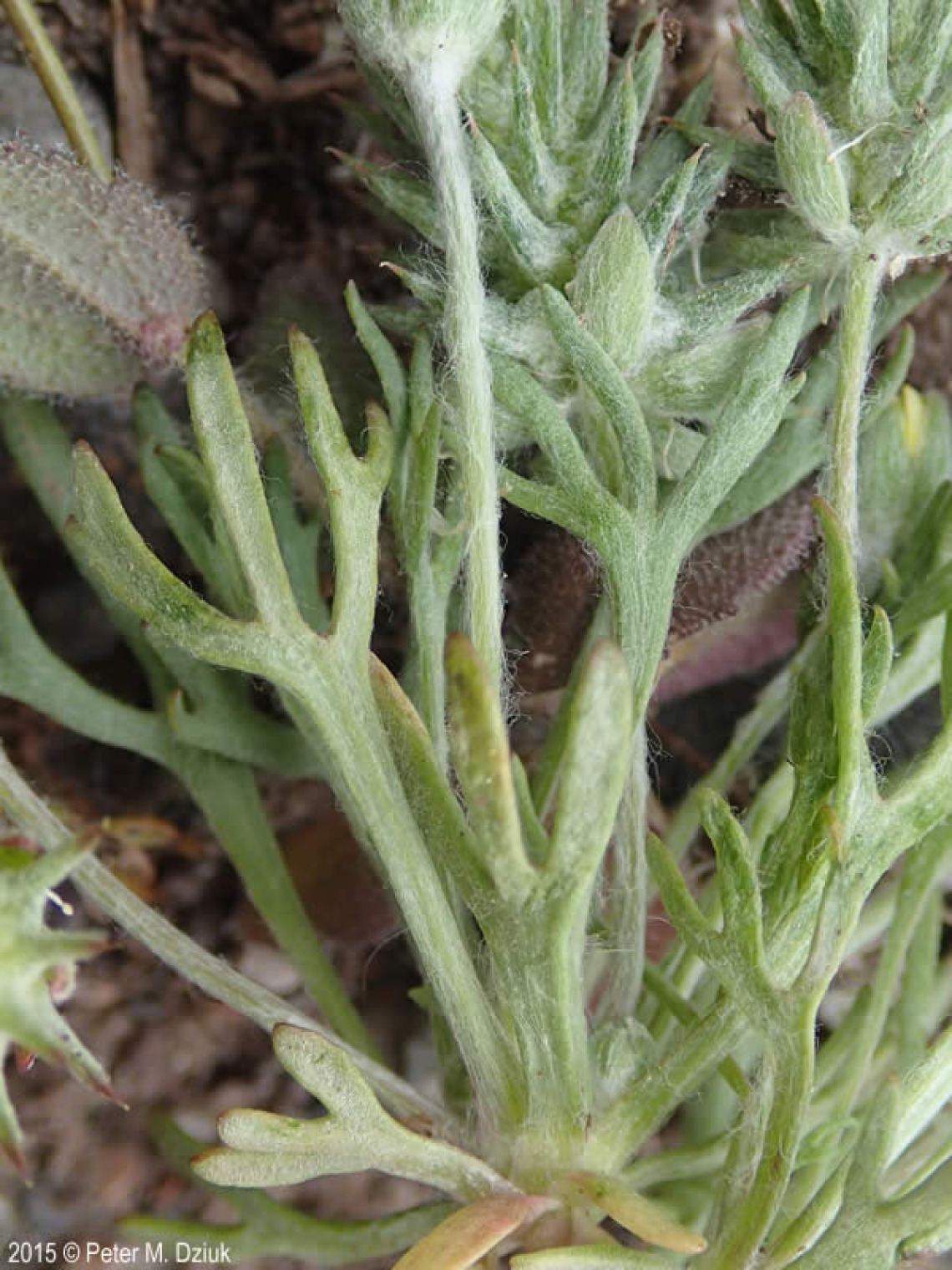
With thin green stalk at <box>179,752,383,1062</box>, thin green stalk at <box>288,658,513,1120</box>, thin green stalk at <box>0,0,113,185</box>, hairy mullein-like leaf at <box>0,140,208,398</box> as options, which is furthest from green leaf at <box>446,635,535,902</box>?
thin green stalk at <box>0,0,113,185</box>

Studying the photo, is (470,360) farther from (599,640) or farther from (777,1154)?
(777,1154)

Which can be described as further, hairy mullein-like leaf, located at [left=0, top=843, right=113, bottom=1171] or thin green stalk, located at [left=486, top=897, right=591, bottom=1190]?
thin green stalk, located at [left=486, top=897, right=591, bottom=1190]

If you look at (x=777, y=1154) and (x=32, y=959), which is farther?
(x=777, y=1154)

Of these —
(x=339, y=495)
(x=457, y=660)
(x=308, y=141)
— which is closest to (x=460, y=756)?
(x=457, y=660)

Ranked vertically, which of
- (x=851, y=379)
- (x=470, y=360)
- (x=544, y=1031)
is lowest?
(x=544, y=1031)

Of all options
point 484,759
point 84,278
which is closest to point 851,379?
point 484,759

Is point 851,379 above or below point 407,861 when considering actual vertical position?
above

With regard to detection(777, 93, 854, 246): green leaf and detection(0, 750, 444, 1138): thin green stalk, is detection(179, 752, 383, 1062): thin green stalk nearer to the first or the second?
detection(0, 750, 444, 1138): thin green stalk
